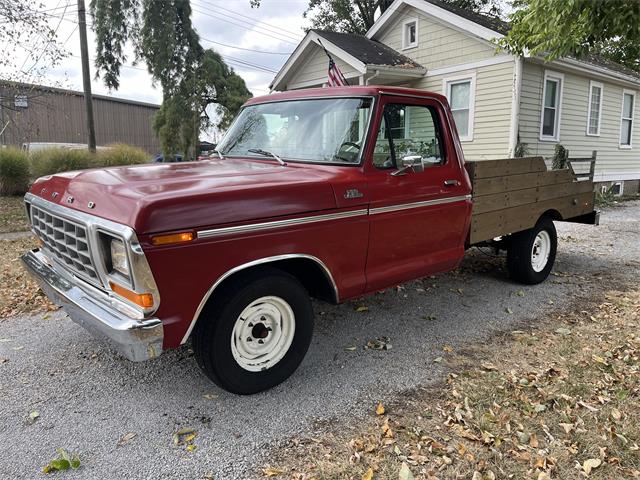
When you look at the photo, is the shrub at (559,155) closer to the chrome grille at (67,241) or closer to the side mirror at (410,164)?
the side mirror at (410,164)

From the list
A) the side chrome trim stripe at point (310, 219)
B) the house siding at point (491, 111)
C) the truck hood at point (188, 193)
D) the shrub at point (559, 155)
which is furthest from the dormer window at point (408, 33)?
the truck hood at point (188, 193)

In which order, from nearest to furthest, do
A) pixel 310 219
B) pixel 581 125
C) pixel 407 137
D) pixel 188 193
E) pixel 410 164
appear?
pixel 188 193, pixel 310 219, pixel 410 164, pixel 407 137, pixel 581 125

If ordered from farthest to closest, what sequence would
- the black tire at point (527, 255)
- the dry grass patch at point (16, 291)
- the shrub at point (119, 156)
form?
the shrub at point (119, 156), the black tire at point (527, 255), the dry grass patch at point (16, 291)

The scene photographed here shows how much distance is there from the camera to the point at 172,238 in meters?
2.71

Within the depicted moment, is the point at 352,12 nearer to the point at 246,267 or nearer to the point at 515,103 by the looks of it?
the point at 515,103

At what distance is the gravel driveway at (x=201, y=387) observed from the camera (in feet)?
9.09

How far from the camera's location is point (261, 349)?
3.37 m

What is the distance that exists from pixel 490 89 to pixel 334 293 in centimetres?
1046

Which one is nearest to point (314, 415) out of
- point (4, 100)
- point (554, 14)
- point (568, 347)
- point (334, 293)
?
point (334, 293)

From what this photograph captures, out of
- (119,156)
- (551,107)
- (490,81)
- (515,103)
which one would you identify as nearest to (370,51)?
(490,81)

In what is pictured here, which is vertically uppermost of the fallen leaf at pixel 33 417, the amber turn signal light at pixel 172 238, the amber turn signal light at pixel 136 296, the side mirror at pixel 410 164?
the side mirror at pixel 410 164

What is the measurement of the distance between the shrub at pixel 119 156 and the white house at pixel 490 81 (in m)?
5.70

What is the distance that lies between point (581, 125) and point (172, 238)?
14.4 m

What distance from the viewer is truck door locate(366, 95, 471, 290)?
12.5ft
